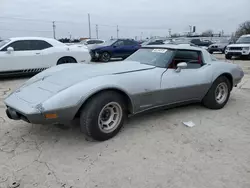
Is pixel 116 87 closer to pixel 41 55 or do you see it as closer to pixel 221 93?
pixel 221 93

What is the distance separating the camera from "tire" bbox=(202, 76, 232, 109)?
4406 millimetres

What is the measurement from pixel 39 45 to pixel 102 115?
19.0 feet

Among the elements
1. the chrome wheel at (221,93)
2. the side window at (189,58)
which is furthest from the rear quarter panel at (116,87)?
the chrome wheel at (221,93)

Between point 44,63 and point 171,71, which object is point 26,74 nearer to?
point 44,63

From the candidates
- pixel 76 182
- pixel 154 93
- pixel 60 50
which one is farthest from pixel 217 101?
pixel 60 50

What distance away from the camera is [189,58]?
430 centimetres

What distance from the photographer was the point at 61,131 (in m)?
3.47

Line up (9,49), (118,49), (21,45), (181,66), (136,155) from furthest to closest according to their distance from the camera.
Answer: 1. (118,49)
2. (21,45)
3. (9,49)
4. (181,66)
5. (136,155)

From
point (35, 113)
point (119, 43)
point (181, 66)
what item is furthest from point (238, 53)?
point (35, 113)

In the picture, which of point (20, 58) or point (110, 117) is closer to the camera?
point (110, 117)

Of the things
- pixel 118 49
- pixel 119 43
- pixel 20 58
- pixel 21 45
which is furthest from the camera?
pixel 119 43

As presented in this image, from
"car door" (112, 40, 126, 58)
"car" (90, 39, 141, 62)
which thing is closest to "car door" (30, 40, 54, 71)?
"car" (90, 39, 141, 62)

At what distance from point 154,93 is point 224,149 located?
3.99 feet

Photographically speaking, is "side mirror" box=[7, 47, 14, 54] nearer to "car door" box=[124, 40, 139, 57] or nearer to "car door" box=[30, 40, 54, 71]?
"car door" box=[30, 40, 54, 71]
